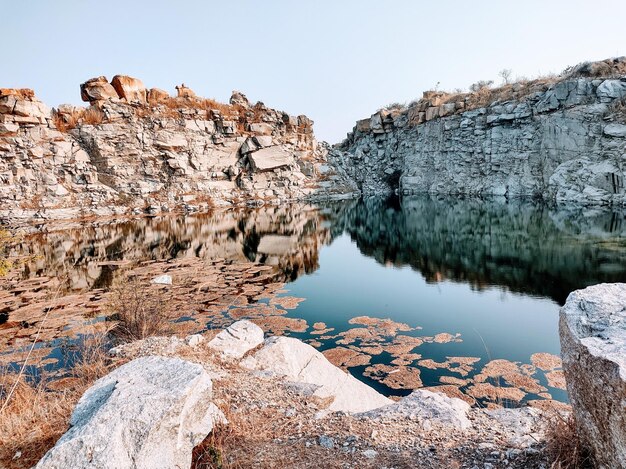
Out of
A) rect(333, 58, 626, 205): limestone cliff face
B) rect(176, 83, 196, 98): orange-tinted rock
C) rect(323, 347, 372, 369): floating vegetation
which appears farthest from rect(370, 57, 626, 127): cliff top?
rect(323, 347, 372, 369): floating vegetation

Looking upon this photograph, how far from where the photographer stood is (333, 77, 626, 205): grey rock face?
31.9 m

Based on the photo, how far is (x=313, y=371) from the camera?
7.14m

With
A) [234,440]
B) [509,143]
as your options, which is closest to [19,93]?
[234,440]

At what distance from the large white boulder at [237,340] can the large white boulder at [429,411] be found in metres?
3.21

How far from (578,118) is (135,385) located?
40.4 m

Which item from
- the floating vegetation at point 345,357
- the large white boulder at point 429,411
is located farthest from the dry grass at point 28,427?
the floating vegetation at point 345,357

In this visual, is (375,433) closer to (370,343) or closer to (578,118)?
(370,343)

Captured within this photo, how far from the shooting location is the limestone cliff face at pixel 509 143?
31922 mm

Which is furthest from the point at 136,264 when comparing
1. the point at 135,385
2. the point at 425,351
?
the point at 135,385

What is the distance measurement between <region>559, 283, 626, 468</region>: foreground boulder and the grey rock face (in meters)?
33.7

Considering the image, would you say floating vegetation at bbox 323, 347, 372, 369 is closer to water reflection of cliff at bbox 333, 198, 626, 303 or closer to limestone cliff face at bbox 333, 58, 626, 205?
water reflection of cliff at bbox 333, 198, 626, 303

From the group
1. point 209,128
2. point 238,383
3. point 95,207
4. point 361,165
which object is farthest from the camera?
point 361,165

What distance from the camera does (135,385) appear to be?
123 inches

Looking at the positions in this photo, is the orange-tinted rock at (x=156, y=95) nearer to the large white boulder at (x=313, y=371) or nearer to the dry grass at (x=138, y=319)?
the dry grass at (x=138, y=319)
